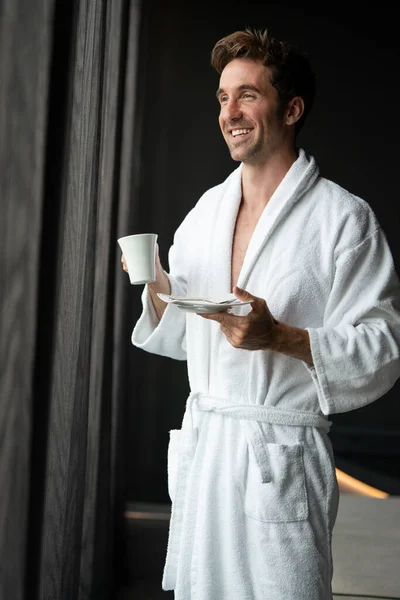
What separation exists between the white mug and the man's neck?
370mm

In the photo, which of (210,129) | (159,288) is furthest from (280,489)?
(210,129)

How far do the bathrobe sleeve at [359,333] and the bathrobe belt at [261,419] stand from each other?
64 mm

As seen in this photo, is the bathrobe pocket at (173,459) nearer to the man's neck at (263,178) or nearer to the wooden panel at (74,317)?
the wooden panel at (74,317)

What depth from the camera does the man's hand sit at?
1.38m

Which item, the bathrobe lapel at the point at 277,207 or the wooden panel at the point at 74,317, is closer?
the wooden panel at the point at 74,317

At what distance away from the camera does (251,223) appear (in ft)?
5.72

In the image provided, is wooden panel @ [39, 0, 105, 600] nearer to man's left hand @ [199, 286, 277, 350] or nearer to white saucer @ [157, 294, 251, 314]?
white saucer @ [157, 294, 251, 314]

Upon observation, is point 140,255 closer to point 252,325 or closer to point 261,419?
point 252,325

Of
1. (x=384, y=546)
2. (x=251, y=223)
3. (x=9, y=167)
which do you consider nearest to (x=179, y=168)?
(x=384, y=546)

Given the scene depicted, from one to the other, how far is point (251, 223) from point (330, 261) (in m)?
0.26

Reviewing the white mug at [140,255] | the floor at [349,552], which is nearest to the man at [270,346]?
the white mug at [140,255]

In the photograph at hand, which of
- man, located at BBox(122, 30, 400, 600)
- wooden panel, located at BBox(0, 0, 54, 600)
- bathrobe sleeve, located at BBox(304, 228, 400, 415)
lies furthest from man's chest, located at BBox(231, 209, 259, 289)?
wooden panel, located at BBox(0, 0, 54, 600)

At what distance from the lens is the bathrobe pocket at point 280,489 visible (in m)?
1.44

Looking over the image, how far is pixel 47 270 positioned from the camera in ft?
3.79
